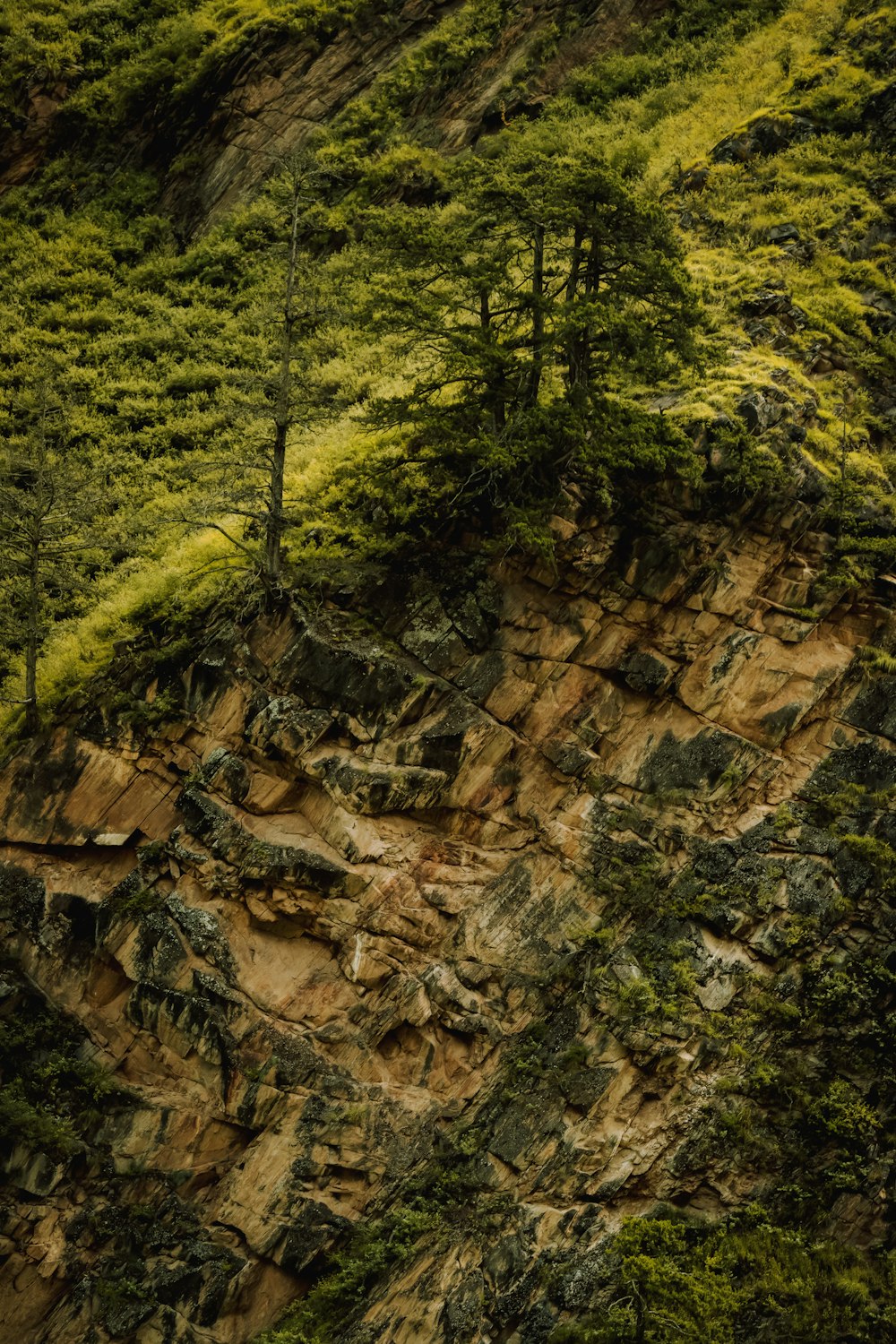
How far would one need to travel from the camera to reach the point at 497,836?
14.7m

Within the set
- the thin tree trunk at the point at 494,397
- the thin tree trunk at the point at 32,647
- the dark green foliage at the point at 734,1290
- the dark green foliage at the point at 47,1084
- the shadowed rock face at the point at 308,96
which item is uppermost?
the shadowed rock face at the point at 308,96

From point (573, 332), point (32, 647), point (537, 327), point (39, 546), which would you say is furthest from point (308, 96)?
point (32, 647)

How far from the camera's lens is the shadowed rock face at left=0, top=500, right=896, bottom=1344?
1249cm

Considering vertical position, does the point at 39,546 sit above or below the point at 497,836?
above

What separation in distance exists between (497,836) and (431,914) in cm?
155

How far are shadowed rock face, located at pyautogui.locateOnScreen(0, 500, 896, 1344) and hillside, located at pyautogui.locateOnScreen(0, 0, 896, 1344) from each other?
0.05 meters

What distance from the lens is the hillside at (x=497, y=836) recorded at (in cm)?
1220

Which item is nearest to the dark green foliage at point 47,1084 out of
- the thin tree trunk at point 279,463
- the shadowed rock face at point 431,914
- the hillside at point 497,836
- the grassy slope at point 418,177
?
the hillside at point 497,836

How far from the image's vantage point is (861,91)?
73.6ft

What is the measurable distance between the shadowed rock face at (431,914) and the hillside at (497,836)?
0.05 meters

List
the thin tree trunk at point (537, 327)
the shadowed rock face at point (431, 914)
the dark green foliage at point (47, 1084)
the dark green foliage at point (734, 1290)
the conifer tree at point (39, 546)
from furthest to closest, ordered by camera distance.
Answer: the conifer tree at point (39, 546)
the thin tree trunk at point (537, 327)
the dark green foliage at point (47, 1084)
the shadowed rock face at point (431, 914)
the dark green foliage at point (734, 1290)

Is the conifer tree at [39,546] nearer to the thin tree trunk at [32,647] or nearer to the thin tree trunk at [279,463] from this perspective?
the thin tree trunk at [32,647]

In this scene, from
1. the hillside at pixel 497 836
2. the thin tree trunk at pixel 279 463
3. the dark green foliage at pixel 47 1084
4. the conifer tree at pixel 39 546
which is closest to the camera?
the hillside at pixel 497 836

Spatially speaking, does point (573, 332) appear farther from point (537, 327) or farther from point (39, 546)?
point (39, 546)
